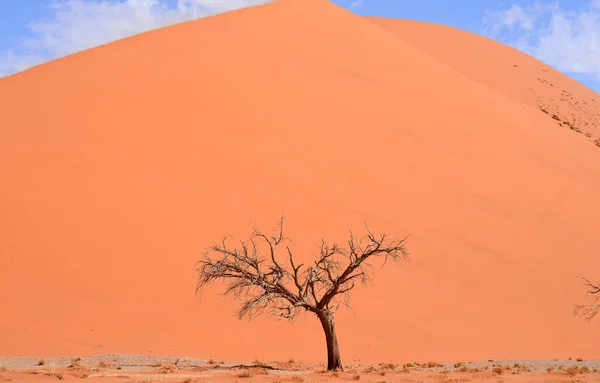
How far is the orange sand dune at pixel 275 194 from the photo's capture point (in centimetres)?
1423

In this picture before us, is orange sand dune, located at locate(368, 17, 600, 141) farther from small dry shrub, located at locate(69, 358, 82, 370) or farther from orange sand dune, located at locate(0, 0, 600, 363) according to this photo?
small dry shrub, located at locate(69, 358, 82, 370)

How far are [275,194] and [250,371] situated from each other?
869 centimetres

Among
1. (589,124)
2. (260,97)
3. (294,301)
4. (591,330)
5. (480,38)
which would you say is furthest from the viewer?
(480,38)

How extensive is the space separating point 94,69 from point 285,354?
598 inches

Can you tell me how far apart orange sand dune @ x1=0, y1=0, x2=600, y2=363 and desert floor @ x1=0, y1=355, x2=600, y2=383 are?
1119mm

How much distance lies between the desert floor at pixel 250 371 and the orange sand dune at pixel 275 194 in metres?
1.12

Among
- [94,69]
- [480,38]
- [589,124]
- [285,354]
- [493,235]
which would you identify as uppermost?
[480,38]

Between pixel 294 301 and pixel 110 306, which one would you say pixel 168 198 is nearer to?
pixel 110 306

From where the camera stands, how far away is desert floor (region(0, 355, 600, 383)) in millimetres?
9891

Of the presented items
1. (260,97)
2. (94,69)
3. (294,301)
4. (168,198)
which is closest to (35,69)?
(94,69)

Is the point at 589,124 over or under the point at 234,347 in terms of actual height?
over

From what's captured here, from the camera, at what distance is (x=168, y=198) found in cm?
1778

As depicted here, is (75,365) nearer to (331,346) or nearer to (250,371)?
(250,371)

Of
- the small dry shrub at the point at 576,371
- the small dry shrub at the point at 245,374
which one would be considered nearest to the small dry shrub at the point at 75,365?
the small dry shrub at the point at 245,374
